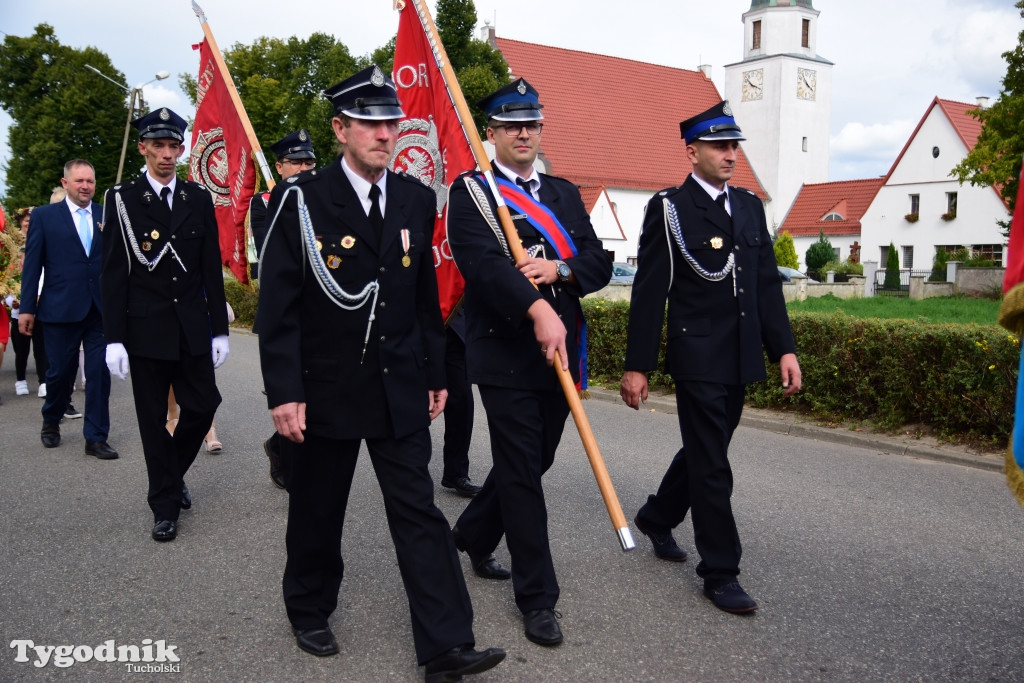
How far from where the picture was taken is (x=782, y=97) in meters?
65.7

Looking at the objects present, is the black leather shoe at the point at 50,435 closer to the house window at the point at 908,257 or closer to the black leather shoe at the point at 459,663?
the black leather shoe at the point at 459,663

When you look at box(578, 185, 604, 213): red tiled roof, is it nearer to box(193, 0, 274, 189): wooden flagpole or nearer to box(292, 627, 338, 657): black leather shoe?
box(193, 0, 274, 189): wooden flagpole

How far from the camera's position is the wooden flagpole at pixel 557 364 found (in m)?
3.89

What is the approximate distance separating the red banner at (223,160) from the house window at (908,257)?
2041 inches

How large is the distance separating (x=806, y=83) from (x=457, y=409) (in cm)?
6594

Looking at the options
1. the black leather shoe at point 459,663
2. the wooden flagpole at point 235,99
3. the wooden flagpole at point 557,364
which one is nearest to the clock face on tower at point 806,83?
the wooden flagpole at point 235,99

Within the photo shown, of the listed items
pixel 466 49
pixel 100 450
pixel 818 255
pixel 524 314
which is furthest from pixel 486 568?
pixel 818 255

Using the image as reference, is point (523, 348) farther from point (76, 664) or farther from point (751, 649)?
point (76, 664)

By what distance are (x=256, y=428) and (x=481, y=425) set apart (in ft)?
6.45

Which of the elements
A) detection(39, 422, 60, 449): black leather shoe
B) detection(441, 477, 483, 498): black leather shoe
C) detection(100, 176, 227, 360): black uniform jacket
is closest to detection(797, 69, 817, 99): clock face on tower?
detection(39, 422, 60, 449): black leather shoe

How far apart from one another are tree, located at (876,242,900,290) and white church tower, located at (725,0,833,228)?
1241cm

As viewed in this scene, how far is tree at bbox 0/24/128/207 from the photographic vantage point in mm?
50031

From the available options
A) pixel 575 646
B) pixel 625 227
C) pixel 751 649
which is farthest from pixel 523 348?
pixel 625 227

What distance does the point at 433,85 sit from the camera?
19.2ft
